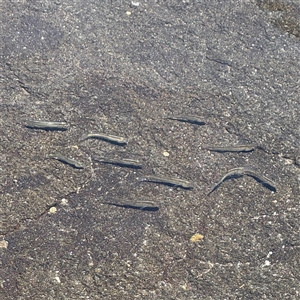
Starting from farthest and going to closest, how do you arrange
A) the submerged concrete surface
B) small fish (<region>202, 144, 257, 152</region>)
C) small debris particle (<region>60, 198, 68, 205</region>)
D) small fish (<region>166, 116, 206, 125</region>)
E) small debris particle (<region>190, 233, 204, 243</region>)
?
small fish (<region>166, 116, 206, 125</region>) → small fish (<region>202, 144, 257, 152</region>) → small debris particle (<region>60, 198, 68, 205</region>) → small debris particle (<region>190, 233, 204, 243</region>) → the submerged concrete surface

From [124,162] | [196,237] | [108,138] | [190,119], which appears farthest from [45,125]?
[196,237]

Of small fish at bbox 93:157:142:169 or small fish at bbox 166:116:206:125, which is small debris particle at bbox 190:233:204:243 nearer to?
small fish at bbox 93:157:142:169

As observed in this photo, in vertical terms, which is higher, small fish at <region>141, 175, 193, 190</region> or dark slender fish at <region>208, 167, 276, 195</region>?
dark slender fish at <region>208, 167, 276, 195</region>

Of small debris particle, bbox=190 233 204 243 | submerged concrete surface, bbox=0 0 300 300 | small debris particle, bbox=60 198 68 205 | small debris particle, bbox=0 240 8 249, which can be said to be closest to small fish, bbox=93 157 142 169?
submerged concrete surface, bbox=0 0 300 300

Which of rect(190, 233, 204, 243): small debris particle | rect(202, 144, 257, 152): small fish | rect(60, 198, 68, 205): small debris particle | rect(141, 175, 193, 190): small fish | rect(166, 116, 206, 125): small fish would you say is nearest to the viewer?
rect(190, 233, 204, 243): small debris particle

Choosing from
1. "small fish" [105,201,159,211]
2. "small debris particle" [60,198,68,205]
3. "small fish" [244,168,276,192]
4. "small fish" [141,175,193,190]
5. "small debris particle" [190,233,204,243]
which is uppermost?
"small fish" [244,168,276,192]
